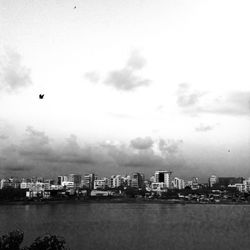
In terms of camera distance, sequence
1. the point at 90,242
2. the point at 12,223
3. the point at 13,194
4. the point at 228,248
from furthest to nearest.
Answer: the point at 13,194 → the point at 12,223 → the point at 90,242 → the point at 228,248

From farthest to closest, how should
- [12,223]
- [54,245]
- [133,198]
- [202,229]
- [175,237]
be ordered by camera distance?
[133,198], [12,223], [202,229], [175,237], [54,245]

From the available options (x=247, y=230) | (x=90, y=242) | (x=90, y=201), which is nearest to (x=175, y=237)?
(x=90, y=242)

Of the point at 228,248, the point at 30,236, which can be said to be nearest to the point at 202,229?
the point at 228,248

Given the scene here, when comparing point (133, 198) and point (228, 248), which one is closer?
point (228, 248)

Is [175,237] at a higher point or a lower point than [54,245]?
lower

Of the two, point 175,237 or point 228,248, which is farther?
point 175,237

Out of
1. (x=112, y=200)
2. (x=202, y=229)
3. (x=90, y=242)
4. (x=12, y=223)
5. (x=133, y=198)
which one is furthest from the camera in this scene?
(x=133, y=198)

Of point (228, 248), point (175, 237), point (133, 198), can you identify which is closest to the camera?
point (228, 248)

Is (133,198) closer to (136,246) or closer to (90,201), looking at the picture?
(90,201)

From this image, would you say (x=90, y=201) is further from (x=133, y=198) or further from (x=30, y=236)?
(x=30, y=236)
